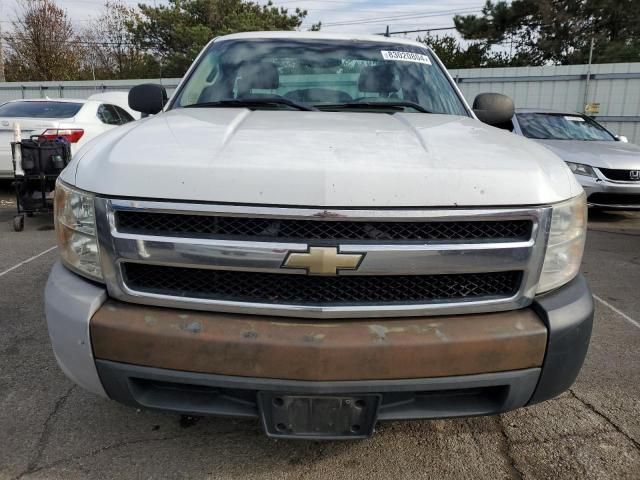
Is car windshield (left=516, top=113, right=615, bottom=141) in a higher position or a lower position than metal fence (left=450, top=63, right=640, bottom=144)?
lower

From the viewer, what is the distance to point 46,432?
2230 mm

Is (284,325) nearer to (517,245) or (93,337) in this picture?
(93,337)

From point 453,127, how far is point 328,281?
3.52 ft

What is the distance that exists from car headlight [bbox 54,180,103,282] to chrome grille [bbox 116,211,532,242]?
0.14 m

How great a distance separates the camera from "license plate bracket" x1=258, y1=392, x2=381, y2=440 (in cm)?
161

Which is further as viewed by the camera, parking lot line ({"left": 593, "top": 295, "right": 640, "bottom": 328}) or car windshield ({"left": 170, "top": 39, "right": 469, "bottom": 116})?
parking lot line ({"left": 593, "top": 295, "right": 640, "bottom": 328})

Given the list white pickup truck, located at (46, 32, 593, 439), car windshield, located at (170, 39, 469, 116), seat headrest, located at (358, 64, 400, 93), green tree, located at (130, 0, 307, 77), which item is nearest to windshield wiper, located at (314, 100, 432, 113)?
car windshield, located at (170, 39, 469, 116)

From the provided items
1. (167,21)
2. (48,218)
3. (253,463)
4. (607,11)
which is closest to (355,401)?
(253,463)

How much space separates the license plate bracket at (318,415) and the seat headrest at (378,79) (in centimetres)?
198

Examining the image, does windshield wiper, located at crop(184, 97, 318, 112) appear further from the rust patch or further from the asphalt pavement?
the asphalt pavement

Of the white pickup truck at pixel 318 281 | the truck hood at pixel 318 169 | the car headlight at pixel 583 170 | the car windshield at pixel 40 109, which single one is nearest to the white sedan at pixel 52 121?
the car windshield at pixel 40 109

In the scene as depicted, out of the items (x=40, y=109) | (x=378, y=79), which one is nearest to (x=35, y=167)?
(x=40, y=109)

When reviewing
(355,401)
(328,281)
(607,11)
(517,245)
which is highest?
(607,11)

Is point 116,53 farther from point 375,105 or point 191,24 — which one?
point 375,105
